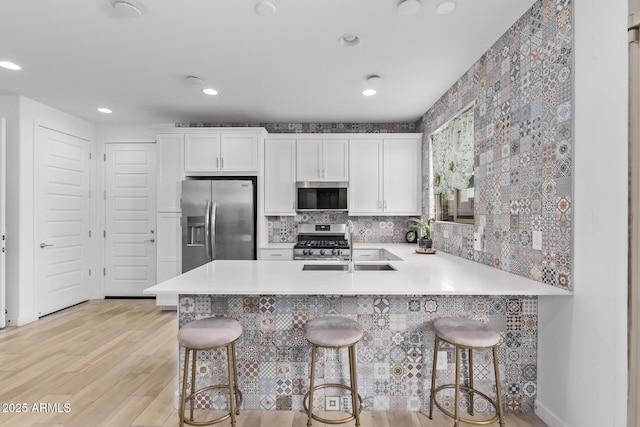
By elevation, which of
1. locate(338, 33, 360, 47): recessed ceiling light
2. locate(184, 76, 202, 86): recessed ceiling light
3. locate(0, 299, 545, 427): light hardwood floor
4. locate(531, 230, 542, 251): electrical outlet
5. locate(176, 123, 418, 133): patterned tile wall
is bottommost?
locate(0, 299, 545, 427): light hardwood floor

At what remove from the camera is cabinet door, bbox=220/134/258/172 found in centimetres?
400

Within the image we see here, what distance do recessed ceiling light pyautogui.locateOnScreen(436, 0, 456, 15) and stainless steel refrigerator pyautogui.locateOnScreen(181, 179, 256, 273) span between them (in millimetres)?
2639

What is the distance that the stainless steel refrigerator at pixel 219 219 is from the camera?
385 centimetres

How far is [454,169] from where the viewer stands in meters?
3.16

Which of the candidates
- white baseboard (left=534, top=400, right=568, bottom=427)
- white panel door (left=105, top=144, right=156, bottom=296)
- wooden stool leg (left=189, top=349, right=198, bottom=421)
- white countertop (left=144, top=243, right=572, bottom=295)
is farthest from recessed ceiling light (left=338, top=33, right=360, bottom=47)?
white panel door (left=105, top=144, right=156, bottom=296)

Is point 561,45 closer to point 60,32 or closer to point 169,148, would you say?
point 60,32

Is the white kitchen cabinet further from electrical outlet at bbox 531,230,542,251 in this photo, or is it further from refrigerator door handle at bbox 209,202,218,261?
electrical outlet at bbox 531,230,542,251

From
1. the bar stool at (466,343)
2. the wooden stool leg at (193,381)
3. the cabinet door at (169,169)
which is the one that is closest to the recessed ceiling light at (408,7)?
the bar stool at (466,343)

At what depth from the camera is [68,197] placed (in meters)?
4.15

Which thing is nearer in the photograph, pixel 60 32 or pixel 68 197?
pixel 60 32

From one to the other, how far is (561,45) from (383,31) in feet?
3.36

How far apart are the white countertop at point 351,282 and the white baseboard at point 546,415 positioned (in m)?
0.72

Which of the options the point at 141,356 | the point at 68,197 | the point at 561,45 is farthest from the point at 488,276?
the point at 68,197

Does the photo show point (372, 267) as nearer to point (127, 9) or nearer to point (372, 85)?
point (372, 85)
